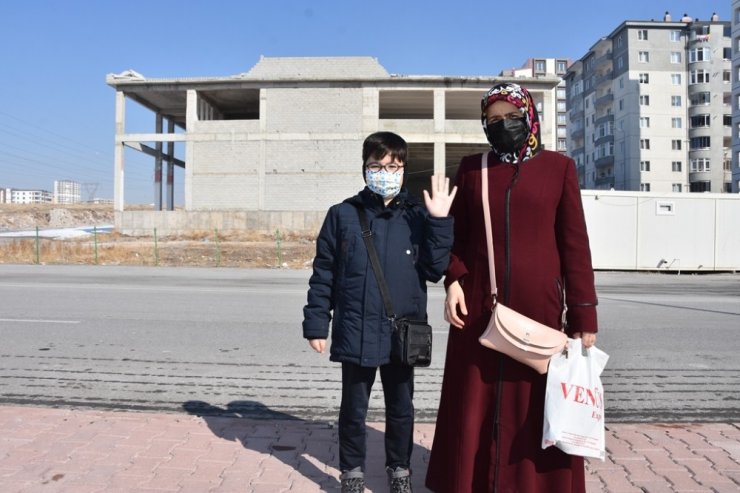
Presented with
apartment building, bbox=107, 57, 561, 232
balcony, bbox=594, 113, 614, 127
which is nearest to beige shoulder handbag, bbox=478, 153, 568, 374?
apartment building, bbox=107, 57, 561, 232

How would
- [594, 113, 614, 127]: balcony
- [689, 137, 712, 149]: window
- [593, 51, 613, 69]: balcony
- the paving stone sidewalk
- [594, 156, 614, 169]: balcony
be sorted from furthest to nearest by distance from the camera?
[593, 51, 613, 69]: balcony → [594, 113, 614, 127]: balcony → [594, 156, 614, 169]: balcony → [689, 137, 712, 149]: window → the paving stone sidewalk

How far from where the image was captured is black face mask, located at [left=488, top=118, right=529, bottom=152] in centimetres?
283

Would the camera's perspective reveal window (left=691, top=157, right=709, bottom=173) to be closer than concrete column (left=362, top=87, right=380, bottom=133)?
No

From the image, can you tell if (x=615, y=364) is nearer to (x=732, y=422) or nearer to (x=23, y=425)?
(x=732, y=422)

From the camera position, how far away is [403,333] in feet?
10.1

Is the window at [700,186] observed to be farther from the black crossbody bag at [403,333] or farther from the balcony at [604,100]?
the black crossbody bag at [403,333]

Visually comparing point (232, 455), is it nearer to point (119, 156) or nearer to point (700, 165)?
point (119, 156)

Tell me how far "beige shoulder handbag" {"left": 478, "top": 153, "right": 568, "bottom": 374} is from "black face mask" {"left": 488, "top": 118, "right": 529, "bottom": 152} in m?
0.72

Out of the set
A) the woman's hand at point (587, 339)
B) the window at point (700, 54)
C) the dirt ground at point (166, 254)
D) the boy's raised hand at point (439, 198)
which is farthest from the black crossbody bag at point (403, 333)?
the window at point (700, 54)

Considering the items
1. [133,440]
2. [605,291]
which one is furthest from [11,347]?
[605,291]

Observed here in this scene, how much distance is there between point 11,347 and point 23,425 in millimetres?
3281

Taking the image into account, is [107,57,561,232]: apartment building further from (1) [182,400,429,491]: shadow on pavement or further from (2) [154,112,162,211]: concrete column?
(1) [182,400,429,491]: shadow on pavement

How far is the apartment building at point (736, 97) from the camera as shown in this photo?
60.4 metres

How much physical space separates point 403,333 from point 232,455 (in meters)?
1.49
